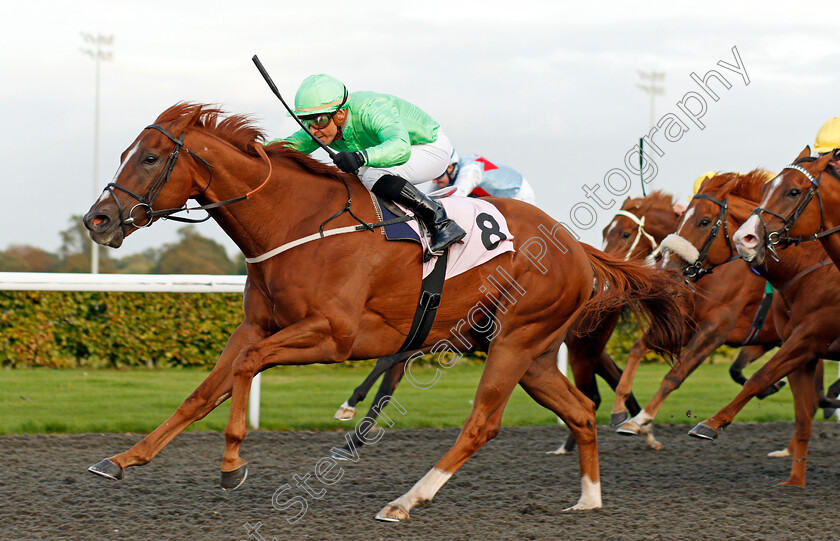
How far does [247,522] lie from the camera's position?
3.48 meters

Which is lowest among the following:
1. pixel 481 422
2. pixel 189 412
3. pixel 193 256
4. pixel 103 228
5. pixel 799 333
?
pixel 193 256

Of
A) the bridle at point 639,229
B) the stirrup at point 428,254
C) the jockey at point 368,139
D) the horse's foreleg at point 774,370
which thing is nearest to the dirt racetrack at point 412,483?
the horse's foreleg at point 774,370

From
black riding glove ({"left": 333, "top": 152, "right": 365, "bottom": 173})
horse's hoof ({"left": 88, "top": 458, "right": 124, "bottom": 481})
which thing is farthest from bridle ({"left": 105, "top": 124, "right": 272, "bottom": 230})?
horse's hoof ({"left": 88, "top": 458, "right": 124, "bottom": 481})

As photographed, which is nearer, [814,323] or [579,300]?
[579,300]

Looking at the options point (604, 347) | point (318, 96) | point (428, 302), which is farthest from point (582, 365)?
point (318, 96)

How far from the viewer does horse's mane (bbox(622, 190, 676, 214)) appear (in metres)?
6.36

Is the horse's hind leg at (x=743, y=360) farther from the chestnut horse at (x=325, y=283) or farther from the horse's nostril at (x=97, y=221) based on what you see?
the horse's nostril at (x=97, y=221)

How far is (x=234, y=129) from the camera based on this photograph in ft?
11.7

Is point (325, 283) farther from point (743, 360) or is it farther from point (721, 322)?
point (743, 360)

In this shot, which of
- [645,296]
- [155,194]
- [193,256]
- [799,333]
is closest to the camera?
[155,194]

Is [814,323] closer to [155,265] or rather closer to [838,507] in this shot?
[838,507]

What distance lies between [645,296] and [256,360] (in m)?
2.08

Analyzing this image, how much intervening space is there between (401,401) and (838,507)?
13.0ft

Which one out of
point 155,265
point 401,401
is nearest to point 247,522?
point 401,401
